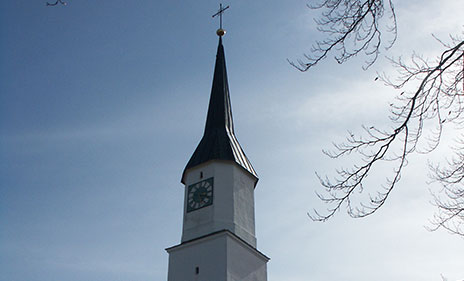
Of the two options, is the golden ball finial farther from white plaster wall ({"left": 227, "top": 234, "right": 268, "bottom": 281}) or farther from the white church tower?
white plaster wall ({"left": 227, "top": 234, "right": 268, "bottom": 281})

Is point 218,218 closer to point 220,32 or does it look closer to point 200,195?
point 200,195

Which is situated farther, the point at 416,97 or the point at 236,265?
the point at 236,265

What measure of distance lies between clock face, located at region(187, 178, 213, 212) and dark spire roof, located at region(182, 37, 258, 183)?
95 cm

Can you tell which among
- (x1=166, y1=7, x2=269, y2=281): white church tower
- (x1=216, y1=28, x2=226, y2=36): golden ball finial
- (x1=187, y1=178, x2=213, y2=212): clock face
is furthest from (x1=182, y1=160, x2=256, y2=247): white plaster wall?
(x1=216, y1=28, x2=226, y2=36): golden ball finial

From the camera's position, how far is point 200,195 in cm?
2152

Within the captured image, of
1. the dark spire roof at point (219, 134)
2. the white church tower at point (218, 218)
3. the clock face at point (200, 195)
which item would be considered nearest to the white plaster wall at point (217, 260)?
the white church tower at point (218, 218)

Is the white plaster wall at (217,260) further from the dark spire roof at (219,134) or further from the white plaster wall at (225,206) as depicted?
the dark spire roof at (219,134)

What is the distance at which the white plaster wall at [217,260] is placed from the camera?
19422 millimetres

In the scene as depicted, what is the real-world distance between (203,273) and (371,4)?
1425cm

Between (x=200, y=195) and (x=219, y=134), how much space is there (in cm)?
321

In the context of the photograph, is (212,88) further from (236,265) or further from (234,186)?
(236,265)

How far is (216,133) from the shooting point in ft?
78.2

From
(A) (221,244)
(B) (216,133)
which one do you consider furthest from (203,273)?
(B) (216,133)

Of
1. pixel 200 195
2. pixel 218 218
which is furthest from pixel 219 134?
pixel 218 218
